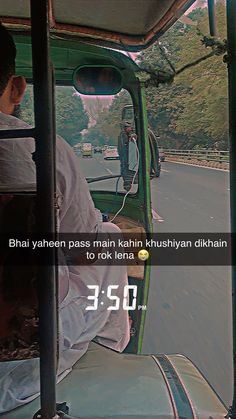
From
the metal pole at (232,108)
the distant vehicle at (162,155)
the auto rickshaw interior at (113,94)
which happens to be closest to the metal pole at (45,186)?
the metal pole at (232,108)

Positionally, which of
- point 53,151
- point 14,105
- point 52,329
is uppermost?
point 14,105

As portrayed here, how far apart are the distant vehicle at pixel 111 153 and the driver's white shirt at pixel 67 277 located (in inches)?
17.9

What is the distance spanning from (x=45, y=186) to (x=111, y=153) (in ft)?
3.55

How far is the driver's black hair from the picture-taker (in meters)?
1.27

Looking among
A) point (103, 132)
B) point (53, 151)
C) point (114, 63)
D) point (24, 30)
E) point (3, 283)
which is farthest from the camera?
point (114, 63)

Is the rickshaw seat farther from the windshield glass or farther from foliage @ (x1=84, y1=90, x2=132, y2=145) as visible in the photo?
foliage @ (x1=84, y1=90, x2=132, y2=145)

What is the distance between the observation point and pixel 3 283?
3.76ft

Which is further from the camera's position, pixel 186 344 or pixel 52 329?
pixel 186 344

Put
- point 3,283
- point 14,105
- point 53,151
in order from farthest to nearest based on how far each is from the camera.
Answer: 1. point 14,105
2. point 3,283
3. point 53,151

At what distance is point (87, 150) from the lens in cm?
185

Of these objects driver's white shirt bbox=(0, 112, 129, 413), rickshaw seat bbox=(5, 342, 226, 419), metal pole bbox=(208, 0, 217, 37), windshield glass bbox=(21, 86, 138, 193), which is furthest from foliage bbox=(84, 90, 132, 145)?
rickshaw seat bbox=(5, 342, 226, 419)

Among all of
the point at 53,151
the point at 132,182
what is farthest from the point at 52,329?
the point at 132,182

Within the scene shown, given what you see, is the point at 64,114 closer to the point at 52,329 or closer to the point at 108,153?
the point at 108,153

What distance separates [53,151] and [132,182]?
4.62 feet
